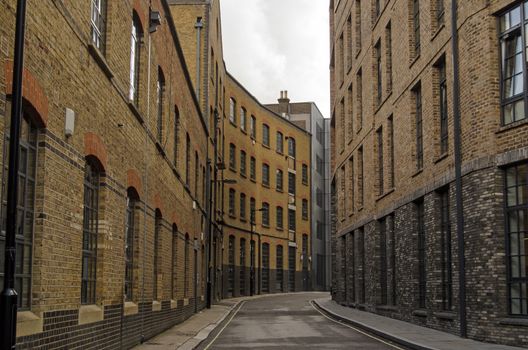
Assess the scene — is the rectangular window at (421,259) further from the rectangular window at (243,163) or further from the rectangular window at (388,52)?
the rectangular window at (243,163)

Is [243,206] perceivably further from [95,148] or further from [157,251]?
[95,148]

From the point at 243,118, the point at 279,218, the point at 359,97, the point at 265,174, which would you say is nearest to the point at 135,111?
the point at 359,97

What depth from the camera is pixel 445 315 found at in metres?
18.4

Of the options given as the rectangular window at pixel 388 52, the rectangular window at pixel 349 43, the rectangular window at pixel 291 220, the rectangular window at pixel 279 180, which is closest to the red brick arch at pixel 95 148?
the rectangular window at pixel 388 52

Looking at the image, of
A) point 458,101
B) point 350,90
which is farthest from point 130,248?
point 350,90

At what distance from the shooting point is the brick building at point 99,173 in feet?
26.5

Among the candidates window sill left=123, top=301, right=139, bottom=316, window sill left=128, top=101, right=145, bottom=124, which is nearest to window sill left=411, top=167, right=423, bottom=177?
window sill left=128, top=101, right=145, bottom=124

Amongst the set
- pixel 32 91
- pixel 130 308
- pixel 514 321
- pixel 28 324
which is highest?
pixel 32 91

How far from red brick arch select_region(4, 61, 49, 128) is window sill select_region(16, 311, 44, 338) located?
2112 mm

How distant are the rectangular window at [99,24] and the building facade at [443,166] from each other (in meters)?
8.75

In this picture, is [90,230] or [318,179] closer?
[90,230]

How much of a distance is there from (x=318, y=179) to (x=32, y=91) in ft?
209

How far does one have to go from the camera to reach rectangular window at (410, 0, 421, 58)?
74.1 ft

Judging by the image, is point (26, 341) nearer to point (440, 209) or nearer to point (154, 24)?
point (154, 24)
